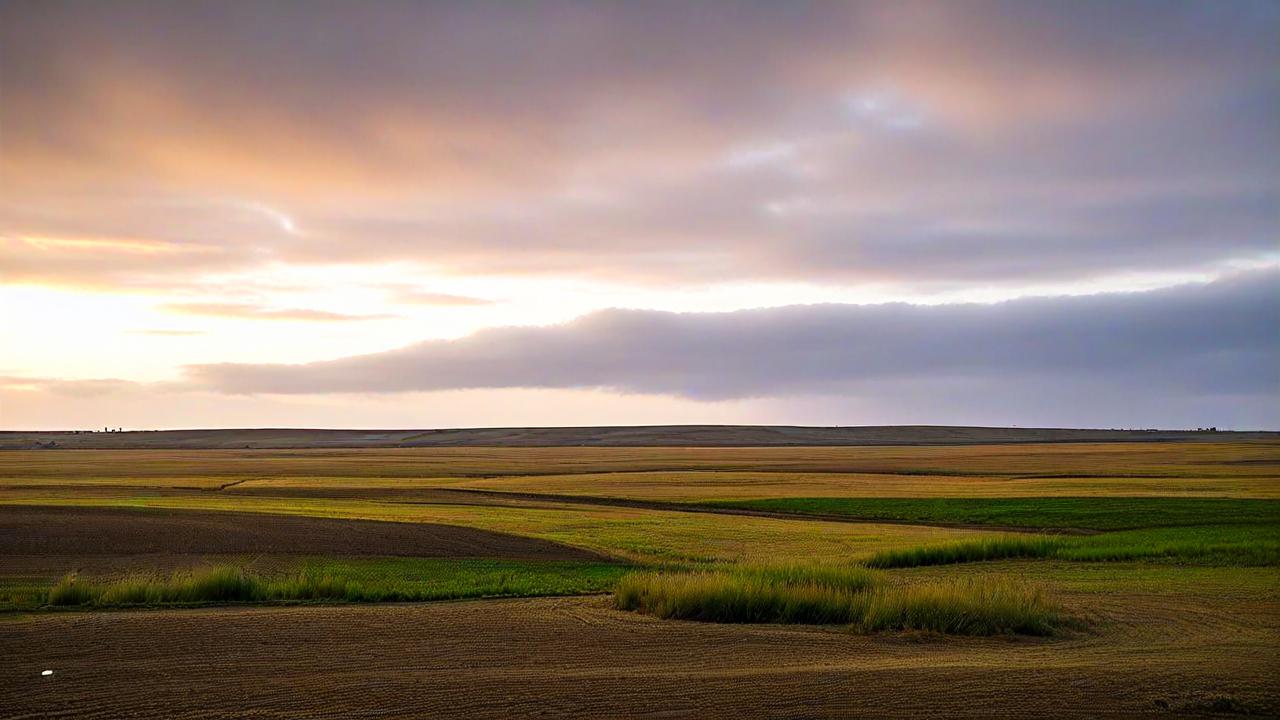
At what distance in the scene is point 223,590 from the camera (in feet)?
74.7

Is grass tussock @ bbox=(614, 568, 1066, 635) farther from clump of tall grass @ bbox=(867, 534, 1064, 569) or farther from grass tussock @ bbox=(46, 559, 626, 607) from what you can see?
clump of tall grass @ bbox=(867, 534, 1064, 569)

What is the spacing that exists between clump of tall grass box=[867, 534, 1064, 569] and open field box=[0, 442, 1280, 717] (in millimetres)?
138

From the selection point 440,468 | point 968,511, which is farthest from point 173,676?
point 440,468

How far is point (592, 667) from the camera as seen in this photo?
1538 centimetres

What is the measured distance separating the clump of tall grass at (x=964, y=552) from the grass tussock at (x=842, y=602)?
924 cm

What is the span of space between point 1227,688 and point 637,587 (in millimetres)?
11383

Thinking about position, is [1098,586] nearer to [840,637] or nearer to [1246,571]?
[1246,571]

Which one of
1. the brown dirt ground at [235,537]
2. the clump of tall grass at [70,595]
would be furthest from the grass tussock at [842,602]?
the brown dirt ground at [235,537]

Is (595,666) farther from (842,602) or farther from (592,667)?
(842,602)

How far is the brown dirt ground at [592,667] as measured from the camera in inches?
511

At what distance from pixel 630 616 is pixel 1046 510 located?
38.3 m

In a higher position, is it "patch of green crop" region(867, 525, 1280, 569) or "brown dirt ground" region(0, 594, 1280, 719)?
"brown dirt ground" region(0, 594, 1280, 719)

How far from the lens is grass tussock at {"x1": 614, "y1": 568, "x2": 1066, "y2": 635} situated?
19.0 meters

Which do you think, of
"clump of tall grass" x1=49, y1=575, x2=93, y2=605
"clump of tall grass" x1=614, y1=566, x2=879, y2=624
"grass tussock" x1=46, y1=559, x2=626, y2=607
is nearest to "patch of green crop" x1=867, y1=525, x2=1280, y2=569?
"grass tussock" x1=46, y1=559, x2=626, y2=607
